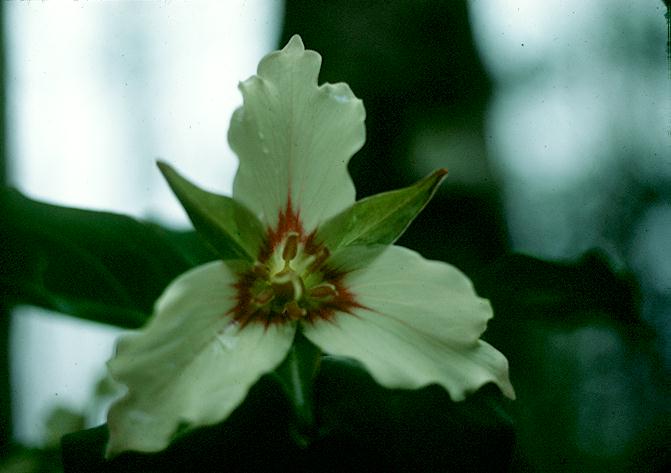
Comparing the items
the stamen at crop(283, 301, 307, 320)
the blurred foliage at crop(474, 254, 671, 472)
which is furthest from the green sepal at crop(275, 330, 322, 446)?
the blurred foliage at crop(474, 254, 671, 472)

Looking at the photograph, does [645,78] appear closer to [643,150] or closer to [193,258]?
[643,150]

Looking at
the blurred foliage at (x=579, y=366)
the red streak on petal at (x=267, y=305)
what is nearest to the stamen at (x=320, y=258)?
the red streak on petal at (x=267, y=305)

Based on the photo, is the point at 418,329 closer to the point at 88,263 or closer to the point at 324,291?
the point at 324,291

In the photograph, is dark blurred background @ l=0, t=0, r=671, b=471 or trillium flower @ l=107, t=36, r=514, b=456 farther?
dark blurred background @ l=0, t=0, r=671, b=471

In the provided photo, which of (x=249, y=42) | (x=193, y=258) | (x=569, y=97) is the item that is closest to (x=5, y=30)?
(x=249, y=42)

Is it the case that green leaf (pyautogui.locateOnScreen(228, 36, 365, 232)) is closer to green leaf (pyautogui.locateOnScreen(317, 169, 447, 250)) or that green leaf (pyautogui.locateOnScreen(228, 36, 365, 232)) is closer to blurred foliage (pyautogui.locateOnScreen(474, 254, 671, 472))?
green leaf (pyautogui.locateOnScreen(317, 169, 447, 250))

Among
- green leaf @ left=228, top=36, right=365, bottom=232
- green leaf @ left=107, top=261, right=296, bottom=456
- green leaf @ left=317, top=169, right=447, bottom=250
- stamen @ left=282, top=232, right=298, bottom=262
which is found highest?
green leaf @ left=228, top=36, right=365, bottom=232
